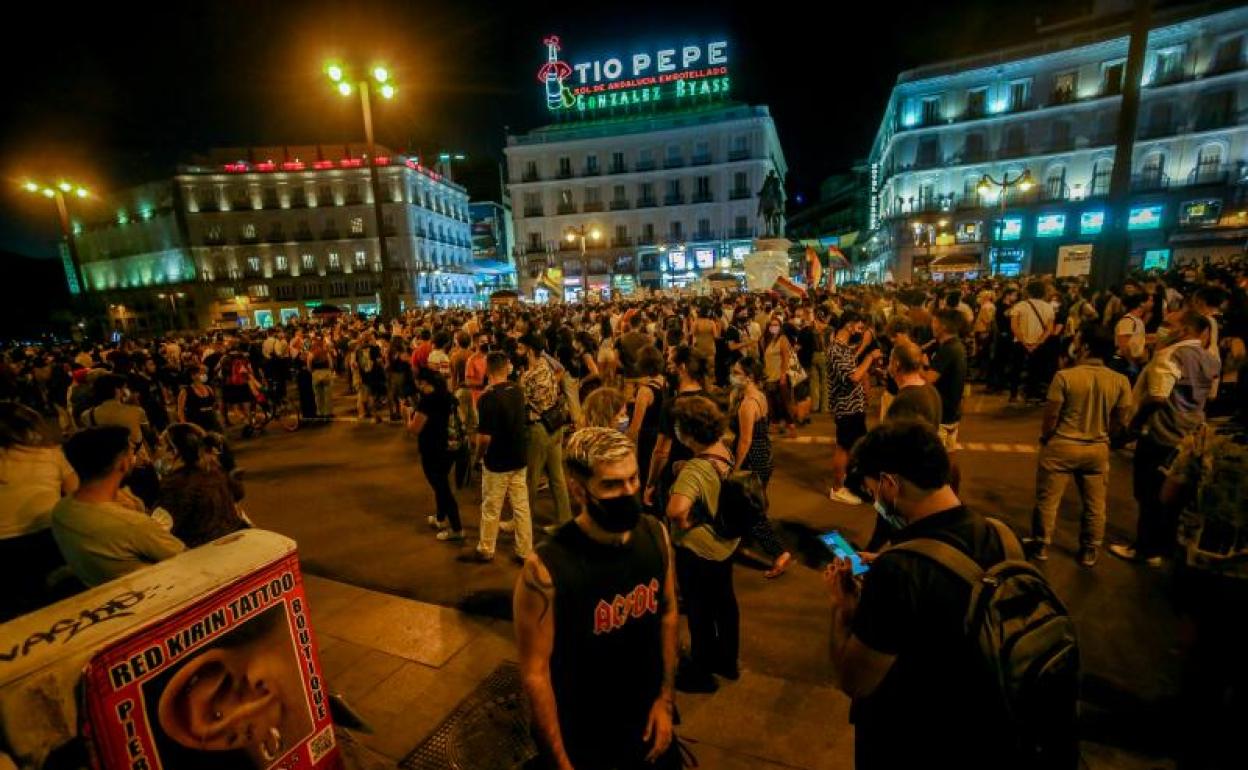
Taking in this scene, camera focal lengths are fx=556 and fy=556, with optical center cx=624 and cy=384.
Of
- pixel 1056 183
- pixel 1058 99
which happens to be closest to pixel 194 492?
pixel 1056 183

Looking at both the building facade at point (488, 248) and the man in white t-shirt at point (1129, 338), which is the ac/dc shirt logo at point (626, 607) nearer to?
the man in white t-shirt at point (1129, 338)

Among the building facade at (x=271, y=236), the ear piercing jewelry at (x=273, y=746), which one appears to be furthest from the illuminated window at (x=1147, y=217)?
the building facade at (x=271, y=236)

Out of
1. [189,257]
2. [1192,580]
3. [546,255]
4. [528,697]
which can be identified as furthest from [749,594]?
[189,257]

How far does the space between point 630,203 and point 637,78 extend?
11.0m

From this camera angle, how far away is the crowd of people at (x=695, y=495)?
1.71 meters

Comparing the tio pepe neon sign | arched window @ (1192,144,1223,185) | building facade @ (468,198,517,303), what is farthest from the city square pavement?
building facade @ (468,198,517,303)

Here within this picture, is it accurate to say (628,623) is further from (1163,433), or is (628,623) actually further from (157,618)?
(1163,433)

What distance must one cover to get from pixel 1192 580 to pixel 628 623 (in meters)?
2.28

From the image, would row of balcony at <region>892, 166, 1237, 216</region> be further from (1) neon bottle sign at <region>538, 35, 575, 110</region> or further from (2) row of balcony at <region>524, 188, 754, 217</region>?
(1) neon bottle sign at <region>538, 35, 575, 110</region>

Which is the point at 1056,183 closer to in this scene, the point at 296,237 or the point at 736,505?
the point at 736,505

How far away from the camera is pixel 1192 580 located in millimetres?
2223

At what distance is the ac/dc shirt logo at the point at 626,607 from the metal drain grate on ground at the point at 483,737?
1215mm

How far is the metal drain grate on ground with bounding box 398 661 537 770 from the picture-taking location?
2873 mm

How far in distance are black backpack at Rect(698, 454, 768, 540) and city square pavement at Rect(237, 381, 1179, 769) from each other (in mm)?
981
